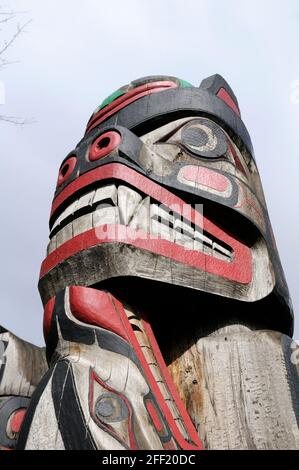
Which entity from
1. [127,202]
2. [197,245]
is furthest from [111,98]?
[197,245]

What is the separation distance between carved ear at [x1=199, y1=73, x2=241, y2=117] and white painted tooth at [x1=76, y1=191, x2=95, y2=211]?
1.69 m

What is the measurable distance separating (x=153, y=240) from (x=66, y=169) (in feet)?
3.46

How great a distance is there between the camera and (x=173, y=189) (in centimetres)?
350

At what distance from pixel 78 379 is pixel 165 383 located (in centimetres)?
51

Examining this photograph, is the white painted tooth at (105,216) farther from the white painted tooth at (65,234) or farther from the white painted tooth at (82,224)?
the white painted tooth at (65,234)

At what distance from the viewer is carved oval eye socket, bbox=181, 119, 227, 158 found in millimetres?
3857

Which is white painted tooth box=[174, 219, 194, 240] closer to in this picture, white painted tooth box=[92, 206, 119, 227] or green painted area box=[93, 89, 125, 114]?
white painted tooth box=[92, 206, 119, 227]

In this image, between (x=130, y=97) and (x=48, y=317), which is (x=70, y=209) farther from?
(x=130, y=97)

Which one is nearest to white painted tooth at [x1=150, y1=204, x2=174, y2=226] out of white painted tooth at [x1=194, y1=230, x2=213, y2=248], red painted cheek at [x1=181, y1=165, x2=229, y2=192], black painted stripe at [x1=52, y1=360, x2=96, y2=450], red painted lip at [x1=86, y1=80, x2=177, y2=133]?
white painted tooth at [x1=194, y1=230, x2=213, y2=248]

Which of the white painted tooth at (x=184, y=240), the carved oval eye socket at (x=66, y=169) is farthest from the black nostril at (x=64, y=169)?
the white painted tooth at (x=184, y=240)

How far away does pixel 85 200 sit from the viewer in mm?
3492

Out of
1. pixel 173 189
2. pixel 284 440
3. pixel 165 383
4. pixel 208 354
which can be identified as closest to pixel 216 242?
pixel 173 189

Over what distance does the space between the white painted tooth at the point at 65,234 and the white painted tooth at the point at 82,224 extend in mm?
34

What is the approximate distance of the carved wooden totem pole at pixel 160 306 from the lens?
101 inches
